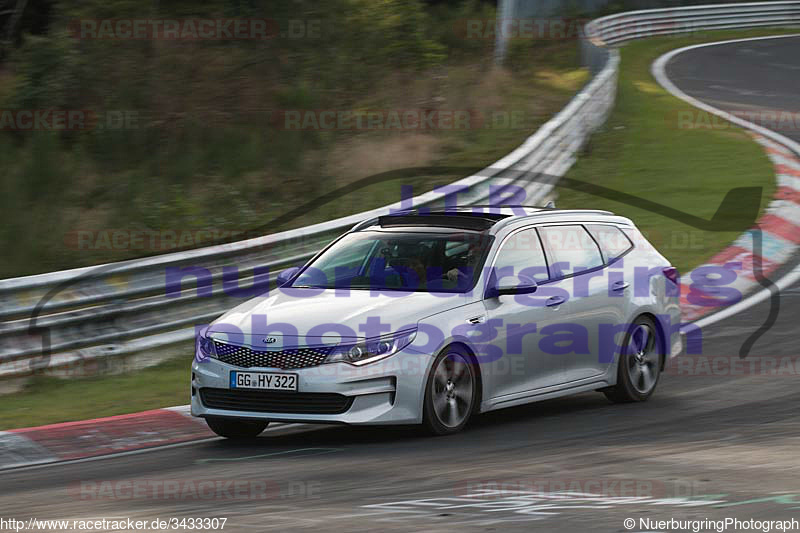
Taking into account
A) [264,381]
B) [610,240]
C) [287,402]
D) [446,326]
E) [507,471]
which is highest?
[610,240]

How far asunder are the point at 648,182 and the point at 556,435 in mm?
11428

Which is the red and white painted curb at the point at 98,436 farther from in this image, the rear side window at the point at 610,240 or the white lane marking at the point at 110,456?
the rear side window at the point at 610,240

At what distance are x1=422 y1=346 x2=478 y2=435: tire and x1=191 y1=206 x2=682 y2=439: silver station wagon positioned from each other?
11mm

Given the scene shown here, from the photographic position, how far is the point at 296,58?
24750mm

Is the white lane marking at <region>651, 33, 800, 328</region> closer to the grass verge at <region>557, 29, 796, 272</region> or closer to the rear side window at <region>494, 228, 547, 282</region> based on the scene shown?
the grass verge at <region>557, 29, 796, 272</region>

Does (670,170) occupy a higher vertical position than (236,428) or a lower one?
higher

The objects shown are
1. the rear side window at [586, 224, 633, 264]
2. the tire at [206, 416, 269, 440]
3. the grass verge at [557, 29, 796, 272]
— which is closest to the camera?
the tire at [206, 416, 269, 440]

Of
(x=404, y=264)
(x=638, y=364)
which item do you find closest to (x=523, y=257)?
(x=404, y=264)

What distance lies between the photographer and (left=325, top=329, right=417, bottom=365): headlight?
8.11 metres

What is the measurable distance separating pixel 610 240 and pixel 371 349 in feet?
9.75

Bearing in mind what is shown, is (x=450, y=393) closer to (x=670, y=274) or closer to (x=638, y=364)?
(x=638, y=364)

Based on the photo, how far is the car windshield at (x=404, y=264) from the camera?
29.4 feet

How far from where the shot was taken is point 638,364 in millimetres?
10172

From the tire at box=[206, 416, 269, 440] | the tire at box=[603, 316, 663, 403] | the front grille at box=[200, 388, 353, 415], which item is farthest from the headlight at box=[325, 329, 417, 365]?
the tire at box=[603, 316, 663, 403]
